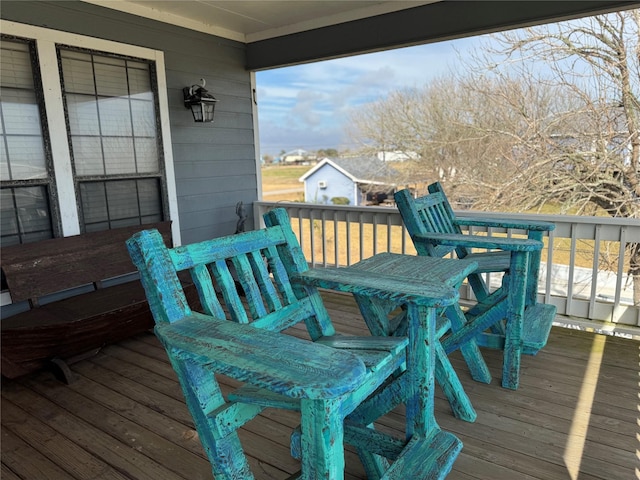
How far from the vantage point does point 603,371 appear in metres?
2.42

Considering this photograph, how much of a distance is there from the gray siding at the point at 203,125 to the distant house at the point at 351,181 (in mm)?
5828

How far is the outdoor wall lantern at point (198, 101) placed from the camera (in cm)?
368

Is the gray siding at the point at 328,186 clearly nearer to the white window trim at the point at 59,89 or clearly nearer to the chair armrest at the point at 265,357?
the white window trim at the point at 59,89

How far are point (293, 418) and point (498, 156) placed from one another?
21.4 ft

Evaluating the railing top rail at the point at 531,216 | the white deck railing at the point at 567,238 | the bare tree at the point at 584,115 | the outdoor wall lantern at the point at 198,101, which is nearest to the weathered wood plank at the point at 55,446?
the white deck railing at the point at 567,238

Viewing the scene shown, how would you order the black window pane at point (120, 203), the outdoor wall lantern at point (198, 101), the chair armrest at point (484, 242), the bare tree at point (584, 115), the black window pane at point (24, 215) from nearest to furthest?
1. the chair armrest at point (484, 242)
2. the black window pane at point (24, 215)
3. the black window pane at point (120, 203)
4. the outdoor wall lantern at point (198, 101)
5. the bare tree at point (584, 115)

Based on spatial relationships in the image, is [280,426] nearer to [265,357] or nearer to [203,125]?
[265,357]

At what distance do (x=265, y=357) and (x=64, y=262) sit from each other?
8.11ft

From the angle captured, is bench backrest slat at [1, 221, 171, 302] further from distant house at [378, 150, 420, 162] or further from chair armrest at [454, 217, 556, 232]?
distant house at [378, 150, 420, 162]

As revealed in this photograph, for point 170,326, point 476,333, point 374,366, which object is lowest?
point 476,333

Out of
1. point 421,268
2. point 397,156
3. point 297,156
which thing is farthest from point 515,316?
point 297,156

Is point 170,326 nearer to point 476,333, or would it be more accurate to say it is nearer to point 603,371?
point 476,333

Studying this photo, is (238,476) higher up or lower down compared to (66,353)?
higher up

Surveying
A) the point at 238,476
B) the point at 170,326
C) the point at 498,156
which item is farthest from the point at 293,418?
the point at 498,156
